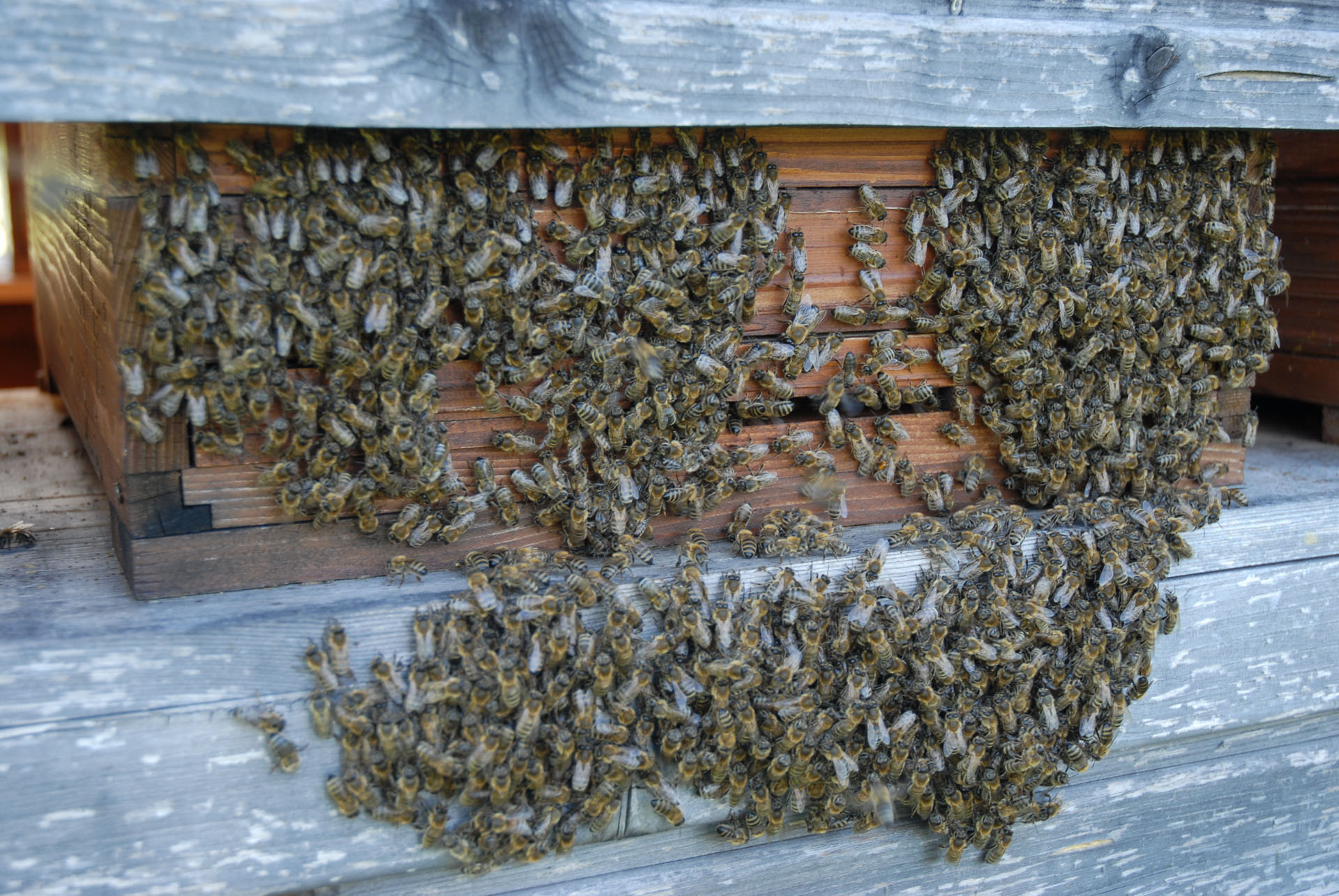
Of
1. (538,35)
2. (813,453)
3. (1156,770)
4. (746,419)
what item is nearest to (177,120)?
(538,35)

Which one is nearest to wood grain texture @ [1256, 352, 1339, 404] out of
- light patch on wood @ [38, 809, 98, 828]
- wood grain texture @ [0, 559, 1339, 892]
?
wood grain texture @ [0, 559, 1339, 892]

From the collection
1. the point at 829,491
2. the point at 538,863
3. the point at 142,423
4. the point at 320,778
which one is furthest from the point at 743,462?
the point at 142,423

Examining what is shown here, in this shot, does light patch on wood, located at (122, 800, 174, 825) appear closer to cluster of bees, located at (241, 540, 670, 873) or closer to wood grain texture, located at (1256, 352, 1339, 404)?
cluster of bees, located at (241, 540, 670, 873)

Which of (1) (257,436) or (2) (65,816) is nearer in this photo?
(2) (65,816)

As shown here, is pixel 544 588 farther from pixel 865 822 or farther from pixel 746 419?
pixel 865 822

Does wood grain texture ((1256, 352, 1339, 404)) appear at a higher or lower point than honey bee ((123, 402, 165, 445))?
lower

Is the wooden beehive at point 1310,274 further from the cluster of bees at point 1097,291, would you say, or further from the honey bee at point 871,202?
the honey bee at point 871,202

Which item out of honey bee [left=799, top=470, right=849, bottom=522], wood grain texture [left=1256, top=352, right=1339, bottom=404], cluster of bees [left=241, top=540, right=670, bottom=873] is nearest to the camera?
cluster of bees [left=241, top=540, right=670, bottom=873]

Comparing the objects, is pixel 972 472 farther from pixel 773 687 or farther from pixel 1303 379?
pixel 1303 379
